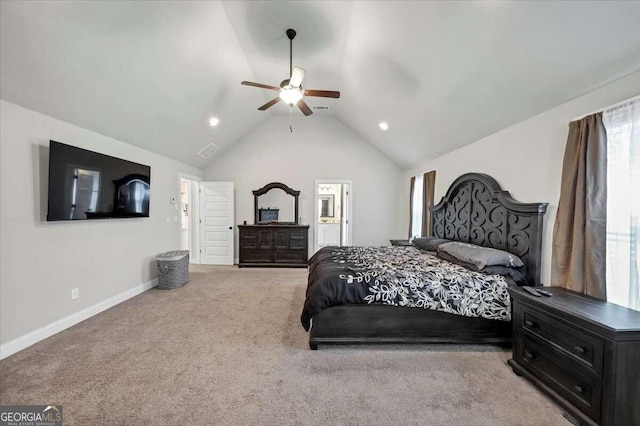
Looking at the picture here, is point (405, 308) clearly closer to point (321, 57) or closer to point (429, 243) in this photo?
point (429, 243)

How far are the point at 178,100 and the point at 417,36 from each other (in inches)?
129

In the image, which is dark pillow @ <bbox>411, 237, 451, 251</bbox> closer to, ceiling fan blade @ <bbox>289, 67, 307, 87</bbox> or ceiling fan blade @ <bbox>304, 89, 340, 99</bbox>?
ceiling fan blade @ <bbox>304, 89, 340, 99</bbox>

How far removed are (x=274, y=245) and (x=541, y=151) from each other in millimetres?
4988

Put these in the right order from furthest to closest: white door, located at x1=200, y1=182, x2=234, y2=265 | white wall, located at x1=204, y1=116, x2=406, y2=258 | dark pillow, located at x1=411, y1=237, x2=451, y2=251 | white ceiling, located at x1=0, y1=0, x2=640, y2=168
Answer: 1. white wall, located at x1=204, y1=116, x2=406, y2=258
2. white door, located at x1=200, y1=182, x2=234, y2=265
3. dark pillow, located at x1=411, y1=237, x2=451, y2=251
4. white ceiling, located at x1=0, y1=0, x2=640, y2=168

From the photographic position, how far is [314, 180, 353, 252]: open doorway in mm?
6539

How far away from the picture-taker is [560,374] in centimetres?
179

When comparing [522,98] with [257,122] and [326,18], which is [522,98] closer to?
[326,18]

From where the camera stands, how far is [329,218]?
7207 mm

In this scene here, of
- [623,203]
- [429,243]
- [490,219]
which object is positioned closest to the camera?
[623,203]

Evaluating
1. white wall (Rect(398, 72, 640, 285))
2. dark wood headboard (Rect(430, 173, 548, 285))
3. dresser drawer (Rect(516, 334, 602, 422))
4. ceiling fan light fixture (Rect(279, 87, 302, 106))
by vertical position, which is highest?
ceiling fan light fixture (Rect(279, 87, 302, 106))

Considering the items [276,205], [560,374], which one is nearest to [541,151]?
[560,374]

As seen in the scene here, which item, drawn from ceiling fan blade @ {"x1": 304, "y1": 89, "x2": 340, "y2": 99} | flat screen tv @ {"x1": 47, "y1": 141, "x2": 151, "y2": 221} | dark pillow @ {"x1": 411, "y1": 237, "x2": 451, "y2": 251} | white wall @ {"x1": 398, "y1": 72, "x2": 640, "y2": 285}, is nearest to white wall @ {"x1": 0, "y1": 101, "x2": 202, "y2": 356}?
flat screen tv @ {"x1": 47, "y1": 141, "x2": 151, "y2": 221}

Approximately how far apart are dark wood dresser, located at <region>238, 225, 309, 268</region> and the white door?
1.60ft

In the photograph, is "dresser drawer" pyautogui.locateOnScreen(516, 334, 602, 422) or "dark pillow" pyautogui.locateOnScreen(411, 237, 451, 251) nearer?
"dresser drawer" pyautogui.locateOnScreen(516, 334, 602, 422)
